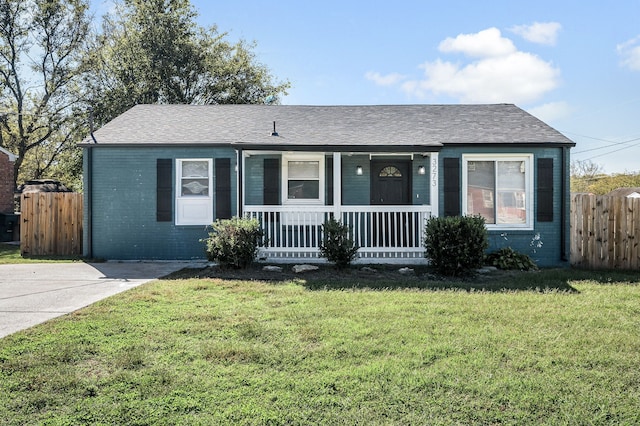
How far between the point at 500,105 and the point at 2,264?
13.0 m

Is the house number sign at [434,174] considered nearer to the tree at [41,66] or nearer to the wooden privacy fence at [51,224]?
the wooden privacy fence at [51,224]

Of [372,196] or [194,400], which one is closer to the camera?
[194,400]

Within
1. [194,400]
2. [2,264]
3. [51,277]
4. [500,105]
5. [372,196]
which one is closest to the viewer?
[194,400]

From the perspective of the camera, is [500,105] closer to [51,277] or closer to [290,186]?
[290,186]

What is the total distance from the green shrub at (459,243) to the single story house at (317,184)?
1322 millimetres

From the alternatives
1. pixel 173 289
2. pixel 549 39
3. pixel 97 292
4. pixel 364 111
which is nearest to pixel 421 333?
pixel 173 289

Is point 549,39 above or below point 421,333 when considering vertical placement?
above

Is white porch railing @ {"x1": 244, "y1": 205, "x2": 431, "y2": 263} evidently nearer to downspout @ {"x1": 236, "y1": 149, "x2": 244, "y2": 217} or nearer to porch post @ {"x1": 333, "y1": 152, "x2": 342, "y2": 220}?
porch post @ {"x1": 333, "y1": 152, "x2": 342, "y2": 220}

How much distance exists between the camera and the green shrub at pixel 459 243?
303 inches

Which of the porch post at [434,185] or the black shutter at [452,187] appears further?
the black shutter at [452,187]

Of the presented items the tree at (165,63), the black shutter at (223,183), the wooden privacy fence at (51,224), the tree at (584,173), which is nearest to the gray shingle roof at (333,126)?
the black shutter at (223,183)

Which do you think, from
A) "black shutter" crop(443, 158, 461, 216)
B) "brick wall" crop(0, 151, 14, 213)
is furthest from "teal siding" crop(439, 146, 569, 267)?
"brick wall" crop(0, 151, 14, 213)

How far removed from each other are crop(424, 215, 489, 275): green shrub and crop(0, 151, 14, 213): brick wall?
56.1 ft

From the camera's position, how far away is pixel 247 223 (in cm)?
823
